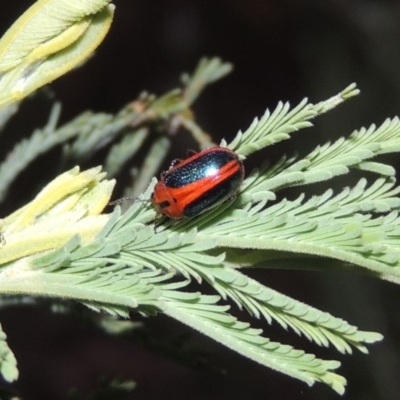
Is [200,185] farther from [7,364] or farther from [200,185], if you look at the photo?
[7,364]

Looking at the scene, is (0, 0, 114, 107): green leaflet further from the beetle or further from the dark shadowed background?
the dark shadowed background

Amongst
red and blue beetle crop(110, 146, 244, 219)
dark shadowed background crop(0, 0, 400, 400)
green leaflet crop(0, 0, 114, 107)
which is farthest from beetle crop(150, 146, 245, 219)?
dark shadowed background crop(0, 0, 400, 400)

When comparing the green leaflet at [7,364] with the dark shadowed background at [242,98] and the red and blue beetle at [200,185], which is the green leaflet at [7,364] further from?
the dark shadowed background at [242,98]

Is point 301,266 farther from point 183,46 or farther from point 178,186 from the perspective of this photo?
point 183,46

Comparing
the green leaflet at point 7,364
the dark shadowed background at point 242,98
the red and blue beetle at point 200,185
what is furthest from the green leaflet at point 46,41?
the dark shadowed background at point 242,98

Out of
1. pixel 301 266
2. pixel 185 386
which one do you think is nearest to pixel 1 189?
pixel 301 266

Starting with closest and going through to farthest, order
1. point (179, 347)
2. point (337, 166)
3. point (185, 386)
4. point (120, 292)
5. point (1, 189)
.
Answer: point (120, 292)
point (337, 166)
point (179, 347)
point (1, 189)
point (185, 386)
